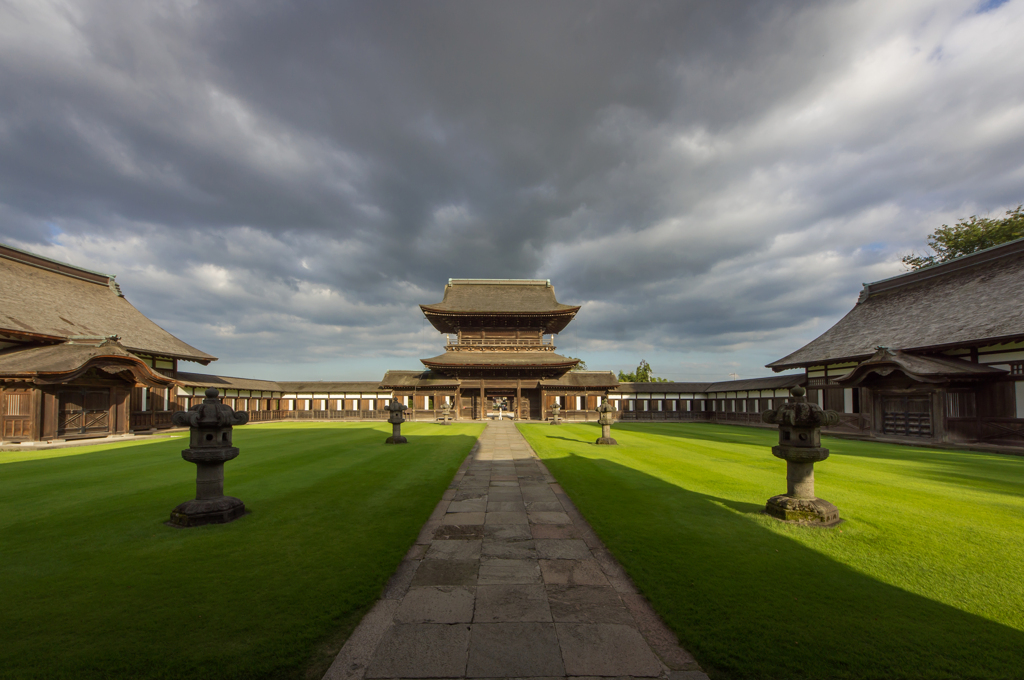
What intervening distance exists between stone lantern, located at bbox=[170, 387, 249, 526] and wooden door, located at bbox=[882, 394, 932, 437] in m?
25.0

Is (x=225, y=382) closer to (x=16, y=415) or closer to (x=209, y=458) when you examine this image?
(x=16, y=415)

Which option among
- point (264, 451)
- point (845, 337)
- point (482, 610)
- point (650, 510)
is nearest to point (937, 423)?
point (845, 337)

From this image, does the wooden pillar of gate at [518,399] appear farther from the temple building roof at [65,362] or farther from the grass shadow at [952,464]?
the temple building roof at [65,362]

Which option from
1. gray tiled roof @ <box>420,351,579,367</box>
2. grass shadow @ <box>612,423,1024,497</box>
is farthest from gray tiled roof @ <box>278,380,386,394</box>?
grass shadow @ <box>612,423,1024,497</box>

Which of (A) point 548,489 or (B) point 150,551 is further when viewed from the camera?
(A) point 548,489

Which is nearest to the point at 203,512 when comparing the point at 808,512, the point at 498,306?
the point at 808,512

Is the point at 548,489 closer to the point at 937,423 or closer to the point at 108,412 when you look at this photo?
the point at 937,423

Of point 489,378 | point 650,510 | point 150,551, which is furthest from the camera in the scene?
point 489,378

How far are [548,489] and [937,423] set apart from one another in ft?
61.4

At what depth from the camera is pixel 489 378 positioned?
104 ft

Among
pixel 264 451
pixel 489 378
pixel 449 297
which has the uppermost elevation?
pixel 449 297

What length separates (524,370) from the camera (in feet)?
102

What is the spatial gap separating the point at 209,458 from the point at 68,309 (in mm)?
26707

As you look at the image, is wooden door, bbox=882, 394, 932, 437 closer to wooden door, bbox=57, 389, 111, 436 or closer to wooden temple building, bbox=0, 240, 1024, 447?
wooden temple building, bbox=0, 240, 1024, 447
